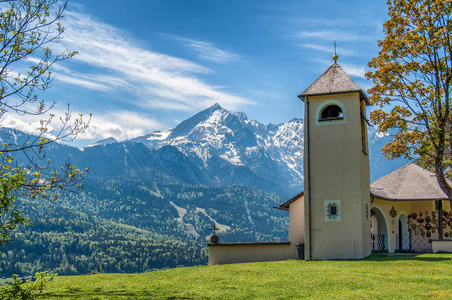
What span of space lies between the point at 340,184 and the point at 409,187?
1032 centimetres

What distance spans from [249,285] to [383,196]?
2184cm

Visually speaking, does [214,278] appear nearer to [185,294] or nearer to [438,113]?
[185,294]

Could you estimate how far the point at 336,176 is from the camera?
3219cm

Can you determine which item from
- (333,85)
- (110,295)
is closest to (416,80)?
(333,85)

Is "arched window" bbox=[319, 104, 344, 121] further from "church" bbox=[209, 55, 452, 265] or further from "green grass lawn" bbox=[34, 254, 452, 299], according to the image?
"green grass lawn" bbox=[34, 254, 452, 299]

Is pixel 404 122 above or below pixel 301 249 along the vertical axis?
above

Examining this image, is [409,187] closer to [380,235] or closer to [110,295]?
[380,235]

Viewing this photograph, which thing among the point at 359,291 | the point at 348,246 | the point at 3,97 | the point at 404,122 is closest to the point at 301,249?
the point at 348,246

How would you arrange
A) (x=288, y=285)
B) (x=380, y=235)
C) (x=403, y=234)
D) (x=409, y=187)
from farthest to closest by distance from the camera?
(x=403, y=234)
(x=380, y=235)
(x=409, y=187)
(x=288, y=285)

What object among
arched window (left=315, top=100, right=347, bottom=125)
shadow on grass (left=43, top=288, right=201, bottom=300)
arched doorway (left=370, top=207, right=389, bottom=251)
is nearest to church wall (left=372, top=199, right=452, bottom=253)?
arched doorway (left=370, top=207, right=389, bottom=251)

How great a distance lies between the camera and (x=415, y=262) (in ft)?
86.6

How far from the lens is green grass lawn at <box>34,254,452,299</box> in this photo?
16.4 metres

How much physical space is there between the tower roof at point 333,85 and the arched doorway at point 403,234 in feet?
37.9

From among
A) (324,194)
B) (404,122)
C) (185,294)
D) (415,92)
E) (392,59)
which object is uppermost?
(392,59)
